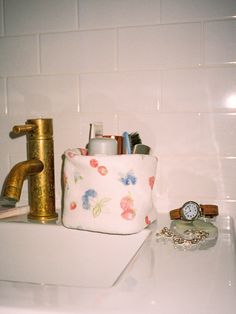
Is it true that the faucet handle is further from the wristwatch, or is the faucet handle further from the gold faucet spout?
the wristwatch

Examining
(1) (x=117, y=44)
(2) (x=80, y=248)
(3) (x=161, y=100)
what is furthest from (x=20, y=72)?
(2) (x=80, y=248)

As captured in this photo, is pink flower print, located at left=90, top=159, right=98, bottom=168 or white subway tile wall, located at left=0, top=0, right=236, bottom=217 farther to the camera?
white subway tile wall, located at left=0, top=0, right=236, bottom=217

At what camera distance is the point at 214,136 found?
71 cm

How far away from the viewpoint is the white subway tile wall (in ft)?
2.30

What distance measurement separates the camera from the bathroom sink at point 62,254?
58 centimetres

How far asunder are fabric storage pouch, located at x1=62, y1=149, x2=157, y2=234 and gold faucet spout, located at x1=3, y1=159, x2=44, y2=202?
99mm

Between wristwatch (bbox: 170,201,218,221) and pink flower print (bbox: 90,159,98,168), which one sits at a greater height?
pink flower print (bbox: 90,159,98,168)

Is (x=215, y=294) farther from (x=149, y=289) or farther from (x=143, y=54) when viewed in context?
(x=143, y=54)

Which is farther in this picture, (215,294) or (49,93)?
(49,93)

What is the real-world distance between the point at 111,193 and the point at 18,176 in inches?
6.9

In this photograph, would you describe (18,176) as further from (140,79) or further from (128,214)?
(140,79)

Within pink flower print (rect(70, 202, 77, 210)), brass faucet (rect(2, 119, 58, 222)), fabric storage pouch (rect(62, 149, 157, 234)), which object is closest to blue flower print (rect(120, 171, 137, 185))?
fabric storage pouch (rect(62, 149, 157, 234))

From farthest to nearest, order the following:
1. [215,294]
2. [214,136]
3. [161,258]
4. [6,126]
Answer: [6,126], [214,136], [161,258], [215,294]

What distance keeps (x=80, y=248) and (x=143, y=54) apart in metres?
0.44
